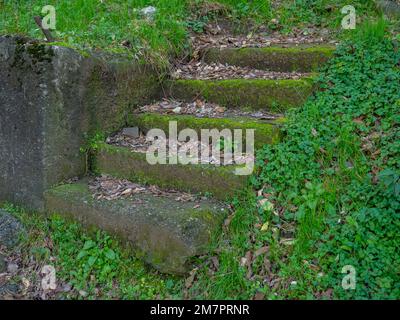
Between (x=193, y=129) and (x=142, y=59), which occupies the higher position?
(x=142, y=59)

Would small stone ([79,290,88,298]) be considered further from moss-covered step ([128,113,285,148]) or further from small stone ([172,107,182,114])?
small stone ([172,107,182,114])

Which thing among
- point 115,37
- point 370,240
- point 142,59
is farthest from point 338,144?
point 115,37

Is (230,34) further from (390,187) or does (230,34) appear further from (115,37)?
(390,187)

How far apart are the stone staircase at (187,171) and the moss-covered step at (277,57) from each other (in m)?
0.01

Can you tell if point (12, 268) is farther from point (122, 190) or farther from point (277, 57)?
point (277, 57)

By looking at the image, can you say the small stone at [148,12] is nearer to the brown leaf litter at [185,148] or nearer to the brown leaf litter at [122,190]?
the brown leaf litter at [185,148]

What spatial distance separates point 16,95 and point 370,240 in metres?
3.22

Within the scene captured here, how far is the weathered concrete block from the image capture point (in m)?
3.54

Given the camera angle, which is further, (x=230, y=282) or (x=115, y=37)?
(x=115, y=37)

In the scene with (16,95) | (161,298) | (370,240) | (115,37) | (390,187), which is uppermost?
(115,37)

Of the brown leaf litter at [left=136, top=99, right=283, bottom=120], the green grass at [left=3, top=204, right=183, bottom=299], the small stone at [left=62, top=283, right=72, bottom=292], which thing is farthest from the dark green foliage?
the small stone at [left=62, top=283, right=72, bottom=292]

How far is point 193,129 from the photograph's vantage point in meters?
3.87

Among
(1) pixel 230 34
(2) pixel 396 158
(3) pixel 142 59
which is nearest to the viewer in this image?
(2) pixel 396 158

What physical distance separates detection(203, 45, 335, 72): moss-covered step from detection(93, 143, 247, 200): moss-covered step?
178cm
